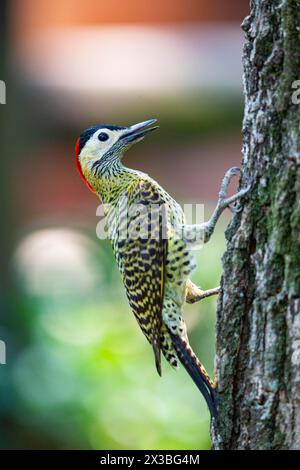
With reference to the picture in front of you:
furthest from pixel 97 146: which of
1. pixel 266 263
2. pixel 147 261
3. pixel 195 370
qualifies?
pixel 266 263

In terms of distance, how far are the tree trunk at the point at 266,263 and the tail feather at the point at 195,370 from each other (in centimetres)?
8

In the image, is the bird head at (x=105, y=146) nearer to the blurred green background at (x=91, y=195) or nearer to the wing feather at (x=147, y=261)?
the wing feather at (x=147, y=261)

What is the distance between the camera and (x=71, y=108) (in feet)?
27.3

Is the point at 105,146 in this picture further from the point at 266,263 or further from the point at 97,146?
the point at 266,263

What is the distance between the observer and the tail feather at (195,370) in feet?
9.68

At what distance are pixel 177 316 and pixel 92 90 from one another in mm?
5021

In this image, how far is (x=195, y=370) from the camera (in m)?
3.28

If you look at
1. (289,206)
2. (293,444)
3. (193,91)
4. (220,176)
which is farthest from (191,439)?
(220,176)

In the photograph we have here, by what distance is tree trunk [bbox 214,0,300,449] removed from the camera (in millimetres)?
2637

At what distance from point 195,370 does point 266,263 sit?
0.78 metres

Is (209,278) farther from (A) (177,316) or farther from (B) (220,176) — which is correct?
(B) (220,176)

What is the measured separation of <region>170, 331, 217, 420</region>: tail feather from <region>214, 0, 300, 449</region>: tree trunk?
8cm

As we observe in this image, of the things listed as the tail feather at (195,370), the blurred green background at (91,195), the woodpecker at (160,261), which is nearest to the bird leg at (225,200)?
the woodpecker at (160,261)

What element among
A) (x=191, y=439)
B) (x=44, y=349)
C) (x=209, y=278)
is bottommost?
(x=191, y=439)
